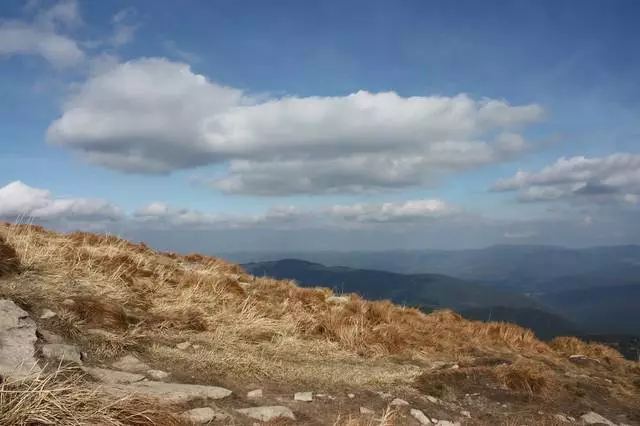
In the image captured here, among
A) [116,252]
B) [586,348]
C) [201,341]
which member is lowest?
[586,348]

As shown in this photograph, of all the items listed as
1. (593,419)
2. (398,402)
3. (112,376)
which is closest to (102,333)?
(112,376)

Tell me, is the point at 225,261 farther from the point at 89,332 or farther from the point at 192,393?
the point at 192,393

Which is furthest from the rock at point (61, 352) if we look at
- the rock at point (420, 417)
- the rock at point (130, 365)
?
the rock at point (420, 417)

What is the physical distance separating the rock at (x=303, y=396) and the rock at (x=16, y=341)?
347 centimetres

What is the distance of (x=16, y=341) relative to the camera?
6.58 meters

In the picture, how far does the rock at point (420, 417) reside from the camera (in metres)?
7.24

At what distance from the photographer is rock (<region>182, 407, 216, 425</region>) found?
18.1ft

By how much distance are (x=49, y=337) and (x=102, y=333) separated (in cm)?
100

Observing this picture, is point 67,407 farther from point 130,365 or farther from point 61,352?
point 130,365

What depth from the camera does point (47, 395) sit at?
4457 millimetres

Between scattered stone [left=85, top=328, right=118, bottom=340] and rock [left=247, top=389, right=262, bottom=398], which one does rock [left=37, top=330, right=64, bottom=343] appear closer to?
scattered stone [left=85, top=328, right=118, bottom=340]

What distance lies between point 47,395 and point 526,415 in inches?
287

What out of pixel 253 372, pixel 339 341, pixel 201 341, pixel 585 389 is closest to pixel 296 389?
pixel 253 372

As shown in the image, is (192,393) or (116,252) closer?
(192,393)
